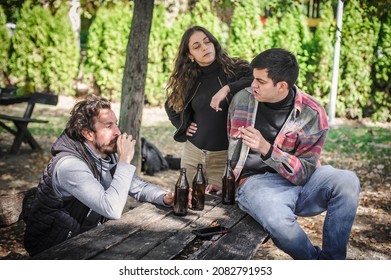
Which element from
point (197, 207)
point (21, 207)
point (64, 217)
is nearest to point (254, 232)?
point (197, 207)

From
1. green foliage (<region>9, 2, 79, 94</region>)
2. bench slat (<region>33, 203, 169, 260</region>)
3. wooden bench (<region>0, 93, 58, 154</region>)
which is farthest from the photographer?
green foliage (<region>9, 2, 79, 94</region>)

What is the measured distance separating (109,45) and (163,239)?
10.9m

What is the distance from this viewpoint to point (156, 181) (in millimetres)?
6754

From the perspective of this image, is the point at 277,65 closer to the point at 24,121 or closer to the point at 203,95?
the point at 203,95

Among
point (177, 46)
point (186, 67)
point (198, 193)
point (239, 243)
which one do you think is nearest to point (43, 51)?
point (177, 46)

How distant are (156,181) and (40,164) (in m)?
1.95

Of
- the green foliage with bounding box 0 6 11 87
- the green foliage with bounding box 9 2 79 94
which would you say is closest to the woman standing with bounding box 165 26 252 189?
the green foliage with bounding box 9 2 79 94

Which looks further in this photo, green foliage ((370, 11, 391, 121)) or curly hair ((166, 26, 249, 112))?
green foliage ((370, 11, 391, 121))

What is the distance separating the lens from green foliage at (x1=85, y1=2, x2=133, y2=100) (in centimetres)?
1284

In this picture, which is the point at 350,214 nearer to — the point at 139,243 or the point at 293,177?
the point at 293,177

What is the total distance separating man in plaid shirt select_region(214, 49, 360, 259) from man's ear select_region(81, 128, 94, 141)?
93cm

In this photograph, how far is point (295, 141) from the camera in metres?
3.32

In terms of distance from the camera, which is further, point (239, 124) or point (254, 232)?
point (239, 124)

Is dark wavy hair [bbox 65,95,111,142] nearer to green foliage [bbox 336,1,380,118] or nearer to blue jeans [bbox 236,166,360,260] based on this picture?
blue jeans [bbox 236,166,360,260]
